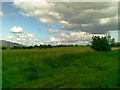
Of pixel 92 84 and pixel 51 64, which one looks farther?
pixel 51 64

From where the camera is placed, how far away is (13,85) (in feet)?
44.7

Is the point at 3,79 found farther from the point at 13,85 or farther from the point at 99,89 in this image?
the point at 99,89

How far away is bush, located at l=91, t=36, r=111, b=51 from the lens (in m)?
47.7

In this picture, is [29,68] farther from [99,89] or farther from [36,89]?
[99,89]

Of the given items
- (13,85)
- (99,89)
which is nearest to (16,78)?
(13,85)

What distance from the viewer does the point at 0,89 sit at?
12.6 meters

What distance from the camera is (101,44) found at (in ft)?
158

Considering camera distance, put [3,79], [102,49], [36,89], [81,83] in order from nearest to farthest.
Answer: [36,89] < [81,83] < [3,79] < [102,49]

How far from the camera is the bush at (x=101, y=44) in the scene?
4772 cm

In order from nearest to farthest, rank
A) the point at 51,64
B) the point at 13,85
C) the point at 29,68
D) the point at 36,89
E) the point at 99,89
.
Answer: the point at 99,89 < the point at 36,89 < the point at 13,85 < the point at 29,68 < the point at 51,64

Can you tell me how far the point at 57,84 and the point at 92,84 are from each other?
1.75m

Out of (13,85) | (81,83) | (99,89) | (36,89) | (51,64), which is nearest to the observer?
(99,89)

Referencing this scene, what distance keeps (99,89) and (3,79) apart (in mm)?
6402

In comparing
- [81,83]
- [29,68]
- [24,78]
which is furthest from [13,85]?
[29,68]
